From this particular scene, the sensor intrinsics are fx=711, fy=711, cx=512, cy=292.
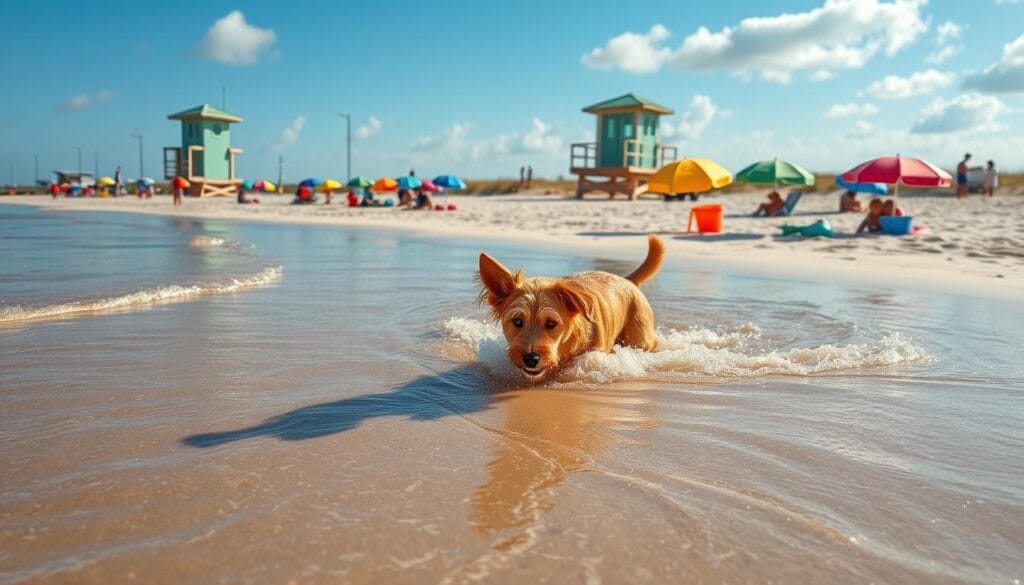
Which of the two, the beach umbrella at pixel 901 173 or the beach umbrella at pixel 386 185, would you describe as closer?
the beach umbrella at pixel 901 173

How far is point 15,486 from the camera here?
8.74 feet

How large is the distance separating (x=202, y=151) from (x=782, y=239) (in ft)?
139

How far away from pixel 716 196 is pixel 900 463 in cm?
3521

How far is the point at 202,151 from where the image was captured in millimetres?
48562

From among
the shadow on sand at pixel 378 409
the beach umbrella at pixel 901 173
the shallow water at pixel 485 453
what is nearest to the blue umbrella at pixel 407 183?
the beach umbrella at pixel 901 173

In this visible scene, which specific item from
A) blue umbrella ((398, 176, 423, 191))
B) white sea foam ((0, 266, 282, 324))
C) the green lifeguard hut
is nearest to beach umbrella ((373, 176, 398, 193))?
blue umbrella ((398, 176, 423, 191))

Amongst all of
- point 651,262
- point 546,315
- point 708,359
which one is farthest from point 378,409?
point 651,262

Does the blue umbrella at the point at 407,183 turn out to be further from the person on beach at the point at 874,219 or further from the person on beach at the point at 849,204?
the person on beach at the point at 874,219

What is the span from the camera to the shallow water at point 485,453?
2256 mm

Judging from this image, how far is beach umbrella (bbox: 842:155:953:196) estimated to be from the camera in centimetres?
1730

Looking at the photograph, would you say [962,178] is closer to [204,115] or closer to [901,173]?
[901,173]

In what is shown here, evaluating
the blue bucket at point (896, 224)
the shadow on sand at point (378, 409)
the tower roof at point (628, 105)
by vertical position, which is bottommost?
the shadow on sand at point (378, 409)

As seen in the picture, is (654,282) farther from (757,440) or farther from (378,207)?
(378,207)

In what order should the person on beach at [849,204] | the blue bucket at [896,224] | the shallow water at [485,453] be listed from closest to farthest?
1. the shallow water at [485,453]
2. the blue bucket at [896,224]
3. the person on beach at [849,204]
